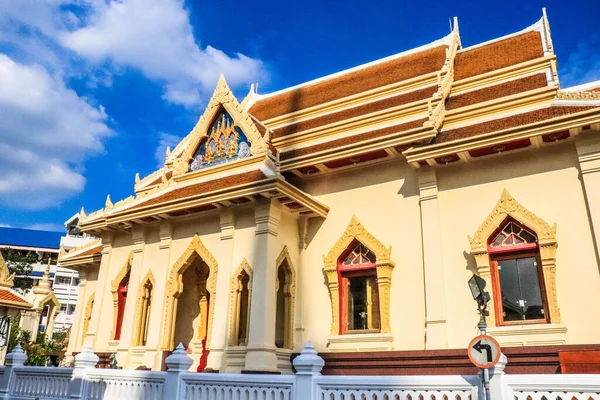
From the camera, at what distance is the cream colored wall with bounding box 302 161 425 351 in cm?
863

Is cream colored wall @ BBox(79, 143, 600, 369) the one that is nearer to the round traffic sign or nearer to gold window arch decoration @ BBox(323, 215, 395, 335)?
gold window arch decoration @ BBox(323, 215, 395, 335)

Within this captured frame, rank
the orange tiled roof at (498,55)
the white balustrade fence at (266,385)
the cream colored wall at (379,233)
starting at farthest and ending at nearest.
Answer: the orange tiled roof at (498,55)
the cream colored wall at (379,233)
the white balustrade fence at (266,385)

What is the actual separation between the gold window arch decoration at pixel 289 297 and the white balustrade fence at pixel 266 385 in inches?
116

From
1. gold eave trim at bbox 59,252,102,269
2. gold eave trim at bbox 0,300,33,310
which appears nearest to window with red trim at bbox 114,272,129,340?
gold eave trim at bbox 59,252,102,269

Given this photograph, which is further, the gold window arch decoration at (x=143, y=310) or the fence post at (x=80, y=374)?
the gold window arch decoration at (x=143, y=310)

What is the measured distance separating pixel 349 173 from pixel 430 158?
199cm

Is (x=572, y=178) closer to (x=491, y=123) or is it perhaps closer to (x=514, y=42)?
(x=491, y=123)

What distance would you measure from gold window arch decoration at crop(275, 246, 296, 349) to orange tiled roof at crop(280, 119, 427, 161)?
2227 mm

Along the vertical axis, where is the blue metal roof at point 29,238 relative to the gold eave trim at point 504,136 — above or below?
above

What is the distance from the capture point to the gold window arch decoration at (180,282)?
9.53 m

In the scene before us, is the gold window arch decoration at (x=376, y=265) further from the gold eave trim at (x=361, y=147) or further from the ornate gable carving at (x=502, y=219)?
the ornate gable carving at (x=502, y=219)

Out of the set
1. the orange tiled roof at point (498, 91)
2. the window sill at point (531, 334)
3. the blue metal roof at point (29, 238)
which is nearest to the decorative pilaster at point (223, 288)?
the window sill at point (531, 334)

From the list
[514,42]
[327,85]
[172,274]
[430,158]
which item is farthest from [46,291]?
[514,42]

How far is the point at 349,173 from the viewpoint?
10062 millimetres
